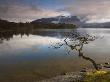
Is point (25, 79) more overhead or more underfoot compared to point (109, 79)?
more underfoot

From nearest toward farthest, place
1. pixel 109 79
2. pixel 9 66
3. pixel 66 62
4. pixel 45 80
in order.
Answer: pixel 109 79
pixel 45 80
pixel 9 66
pixel 66 62

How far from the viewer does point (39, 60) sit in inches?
2344

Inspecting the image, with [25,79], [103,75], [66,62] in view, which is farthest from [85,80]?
[66,62]

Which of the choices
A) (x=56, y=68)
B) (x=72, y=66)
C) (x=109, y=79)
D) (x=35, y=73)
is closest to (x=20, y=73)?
(x=35, y=73)

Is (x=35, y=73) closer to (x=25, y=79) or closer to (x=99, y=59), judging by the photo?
(x=25, y=79)

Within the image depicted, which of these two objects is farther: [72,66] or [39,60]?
[39,60]

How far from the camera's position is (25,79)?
134ft

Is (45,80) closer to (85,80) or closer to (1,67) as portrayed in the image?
(85,80)

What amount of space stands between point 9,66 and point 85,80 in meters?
23.9

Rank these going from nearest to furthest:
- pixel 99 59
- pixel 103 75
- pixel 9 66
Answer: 1. pixel 103 75
2. pixel 9 66
3. pixel 99 59

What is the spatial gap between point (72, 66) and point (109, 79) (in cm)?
2037

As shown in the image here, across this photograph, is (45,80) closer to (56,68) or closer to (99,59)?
(56,68)

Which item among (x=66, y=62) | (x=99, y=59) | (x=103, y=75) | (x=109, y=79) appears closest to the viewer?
(x=109, y=79)

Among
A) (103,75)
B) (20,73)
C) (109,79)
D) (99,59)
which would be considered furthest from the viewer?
(99,59)
